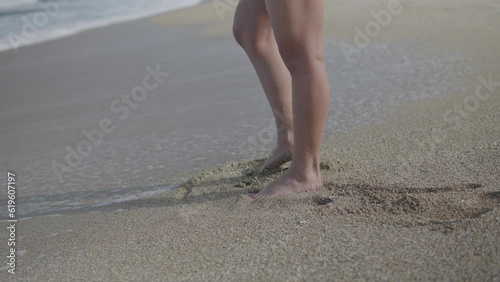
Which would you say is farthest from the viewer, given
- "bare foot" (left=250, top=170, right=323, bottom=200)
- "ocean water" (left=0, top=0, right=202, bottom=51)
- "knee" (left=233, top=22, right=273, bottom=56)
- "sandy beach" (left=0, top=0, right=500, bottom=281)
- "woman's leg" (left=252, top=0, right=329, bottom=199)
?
"ocean water" (left=0, top=0, right=202, bottom=51)

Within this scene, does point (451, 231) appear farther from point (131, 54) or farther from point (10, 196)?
point (131, 54)

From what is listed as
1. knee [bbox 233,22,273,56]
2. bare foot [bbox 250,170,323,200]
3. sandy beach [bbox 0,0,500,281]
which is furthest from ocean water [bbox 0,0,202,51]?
bare foot [bbox 250,170,323,200]

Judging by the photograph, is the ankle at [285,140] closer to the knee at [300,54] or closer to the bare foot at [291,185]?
the bare foot at [291,185]

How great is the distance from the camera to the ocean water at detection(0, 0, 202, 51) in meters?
7.87

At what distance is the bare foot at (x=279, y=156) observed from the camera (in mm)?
2992

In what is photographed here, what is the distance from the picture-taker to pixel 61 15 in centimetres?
928

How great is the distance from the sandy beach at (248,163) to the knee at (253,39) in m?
0.52

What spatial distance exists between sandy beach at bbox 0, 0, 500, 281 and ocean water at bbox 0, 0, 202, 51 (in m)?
1.41

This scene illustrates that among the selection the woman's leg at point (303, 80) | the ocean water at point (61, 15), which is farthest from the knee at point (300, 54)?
the ocean water at point (61, 15)

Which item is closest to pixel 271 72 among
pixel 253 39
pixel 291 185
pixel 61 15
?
pixel 253 39

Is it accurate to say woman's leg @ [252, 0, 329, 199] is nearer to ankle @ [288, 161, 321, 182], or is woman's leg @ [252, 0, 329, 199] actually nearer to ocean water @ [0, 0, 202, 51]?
ankle @ [288, 161, 321, 182]

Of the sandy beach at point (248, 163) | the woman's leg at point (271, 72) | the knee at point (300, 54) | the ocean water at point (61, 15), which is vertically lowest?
the ocean water at point (61, 15)

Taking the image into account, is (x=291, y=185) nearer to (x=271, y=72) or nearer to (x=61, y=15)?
(x=271, y=72)

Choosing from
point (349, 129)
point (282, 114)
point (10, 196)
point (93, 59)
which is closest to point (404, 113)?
point (349, 129)
